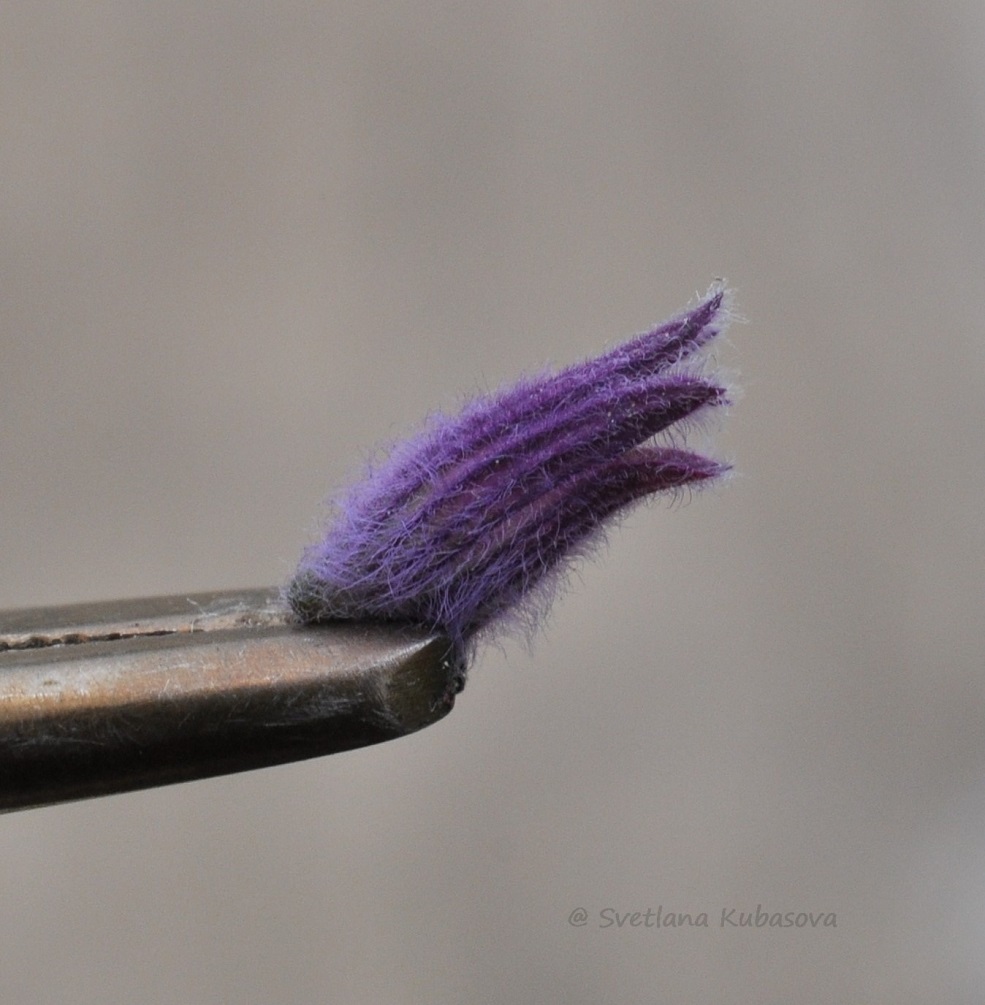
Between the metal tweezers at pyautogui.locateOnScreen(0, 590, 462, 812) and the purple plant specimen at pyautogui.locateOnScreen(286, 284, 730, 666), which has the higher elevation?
the purple plant specimen at pyautogui.locateOnScreen(286, 284, 730, 666)

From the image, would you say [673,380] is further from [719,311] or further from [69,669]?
[69,669]

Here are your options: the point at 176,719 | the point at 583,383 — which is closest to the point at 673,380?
the point at 583,383

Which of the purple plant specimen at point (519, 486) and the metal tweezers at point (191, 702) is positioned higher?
the purple plant specimen at point (519, 486)

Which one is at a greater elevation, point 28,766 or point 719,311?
point 719,311
